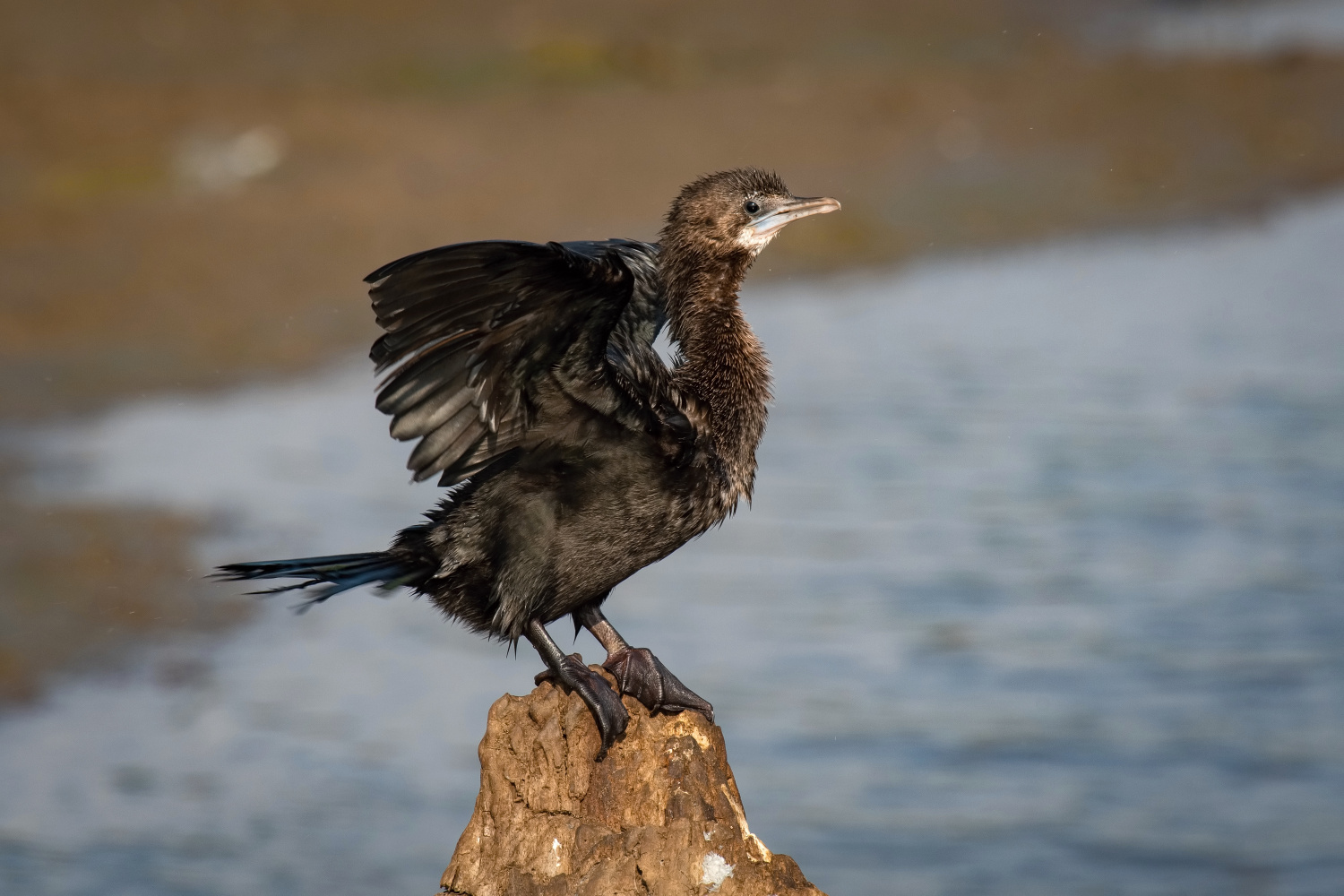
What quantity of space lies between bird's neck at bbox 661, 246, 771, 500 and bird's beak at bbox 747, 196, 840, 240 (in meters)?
0.08

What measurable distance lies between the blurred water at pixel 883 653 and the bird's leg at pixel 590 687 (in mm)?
2953

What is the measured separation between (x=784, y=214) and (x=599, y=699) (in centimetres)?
158

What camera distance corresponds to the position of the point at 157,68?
16781 mm

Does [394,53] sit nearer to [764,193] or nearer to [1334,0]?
[764,193]

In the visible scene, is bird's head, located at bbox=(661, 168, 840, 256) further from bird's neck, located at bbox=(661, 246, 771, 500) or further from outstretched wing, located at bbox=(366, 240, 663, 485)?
outstretched wing, located at bbox=(366, 240, 663, 485)

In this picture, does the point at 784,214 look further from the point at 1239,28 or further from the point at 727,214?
the point at 1239,28

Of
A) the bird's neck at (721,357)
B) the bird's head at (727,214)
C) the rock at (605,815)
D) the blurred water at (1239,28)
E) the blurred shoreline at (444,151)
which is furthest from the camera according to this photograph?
the blurred water at (1239,28)

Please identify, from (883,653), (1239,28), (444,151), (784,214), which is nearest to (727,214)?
(784,214)

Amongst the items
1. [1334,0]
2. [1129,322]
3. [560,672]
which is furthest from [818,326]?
[1334,0]

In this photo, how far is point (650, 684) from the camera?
448 centimetres

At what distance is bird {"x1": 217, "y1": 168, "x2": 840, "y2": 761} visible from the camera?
423cm

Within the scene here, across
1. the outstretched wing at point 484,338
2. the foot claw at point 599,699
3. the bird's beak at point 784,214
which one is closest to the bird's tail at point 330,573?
the outstretched wing at point 484,338

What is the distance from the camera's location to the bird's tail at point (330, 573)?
14.6 feet

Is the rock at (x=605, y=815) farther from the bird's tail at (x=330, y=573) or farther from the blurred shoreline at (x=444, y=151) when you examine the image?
the blurred shoreline at (x=444, y=151)
